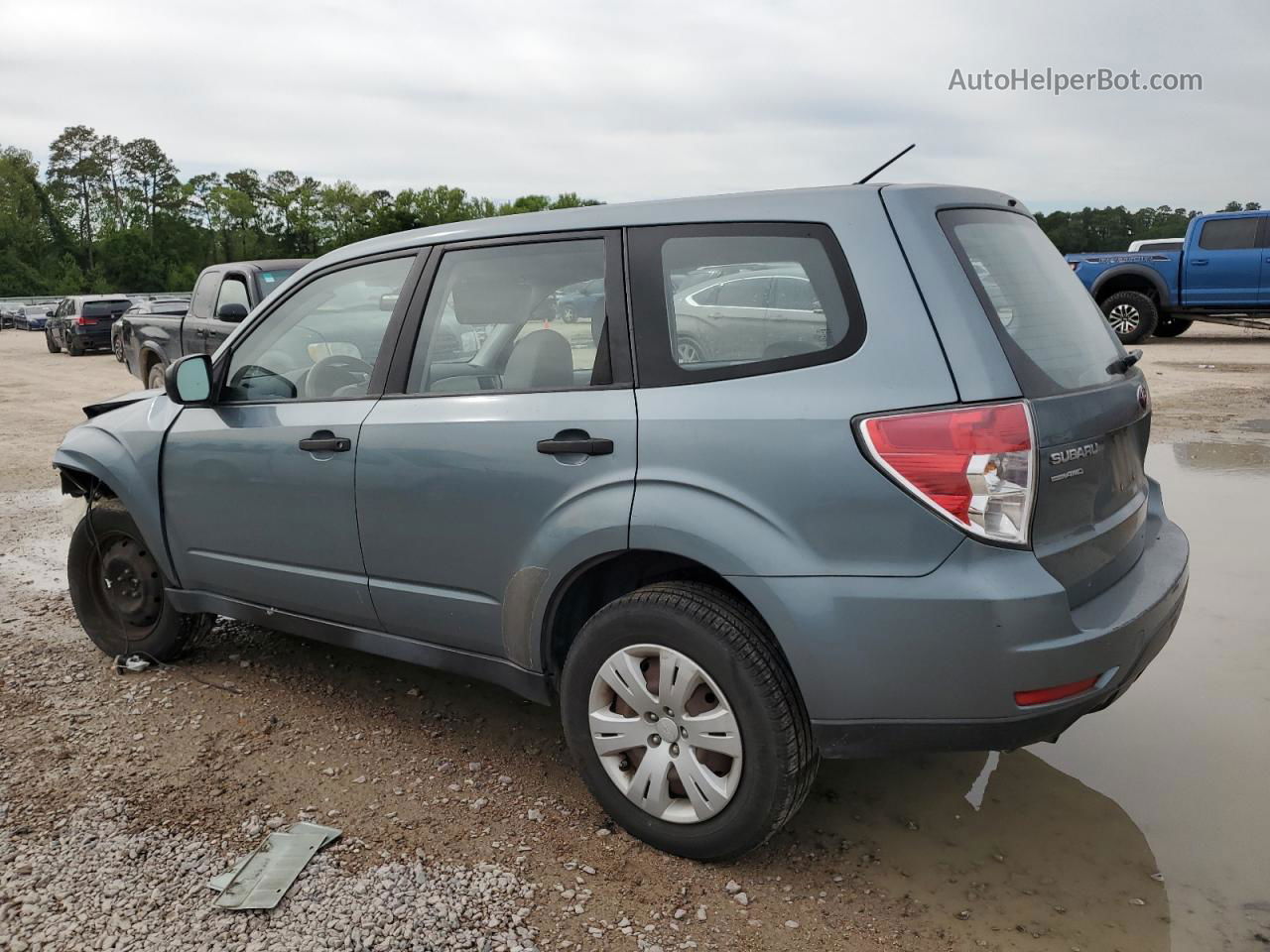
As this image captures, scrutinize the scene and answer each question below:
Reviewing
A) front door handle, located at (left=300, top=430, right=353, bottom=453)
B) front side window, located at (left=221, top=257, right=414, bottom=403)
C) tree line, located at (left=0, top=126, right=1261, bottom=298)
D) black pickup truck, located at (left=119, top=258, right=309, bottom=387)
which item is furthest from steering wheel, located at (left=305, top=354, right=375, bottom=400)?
tree line, located at (left=0, top=126, right=1261, bottom=298)

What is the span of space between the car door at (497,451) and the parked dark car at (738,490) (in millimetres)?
10

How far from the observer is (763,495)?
2688 mm

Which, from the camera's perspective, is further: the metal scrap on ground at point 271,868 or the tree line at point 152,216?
the tree line at point 152,216

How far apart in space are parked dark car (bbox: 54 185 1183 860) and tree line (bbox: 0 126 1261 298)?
295ft

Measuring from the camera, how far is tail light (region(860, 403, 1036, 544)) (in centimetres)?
248

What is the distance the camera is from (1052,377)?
2709 millimetres

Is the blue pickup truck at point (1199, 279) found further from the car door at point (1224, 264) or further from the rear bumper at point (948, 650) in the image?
the rear bumper at point (948, 650)

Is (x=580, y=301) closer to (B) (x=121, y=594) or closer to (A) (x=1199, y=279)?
(B) (x=121, y=594)

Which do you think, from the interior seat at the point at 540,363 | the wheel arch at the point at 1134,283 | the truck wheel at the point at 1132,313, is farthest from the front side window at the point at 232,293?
the truck wheel at the point at 1132,313

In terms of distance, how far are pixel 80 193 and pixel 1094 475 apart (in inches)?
4709

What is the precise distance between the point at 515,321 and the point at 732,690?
1.41 metres

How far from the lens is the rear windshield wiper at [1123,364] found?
3.06m

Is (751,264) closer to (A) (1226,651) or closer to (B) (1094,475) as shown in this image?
(B) (1094,475)

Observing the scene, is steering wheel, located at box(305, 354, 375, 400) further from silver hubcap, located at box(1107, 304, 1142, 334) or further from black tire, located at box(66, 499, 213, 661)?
silver hubcap, located at box(1107, 304, 1142, 334)
